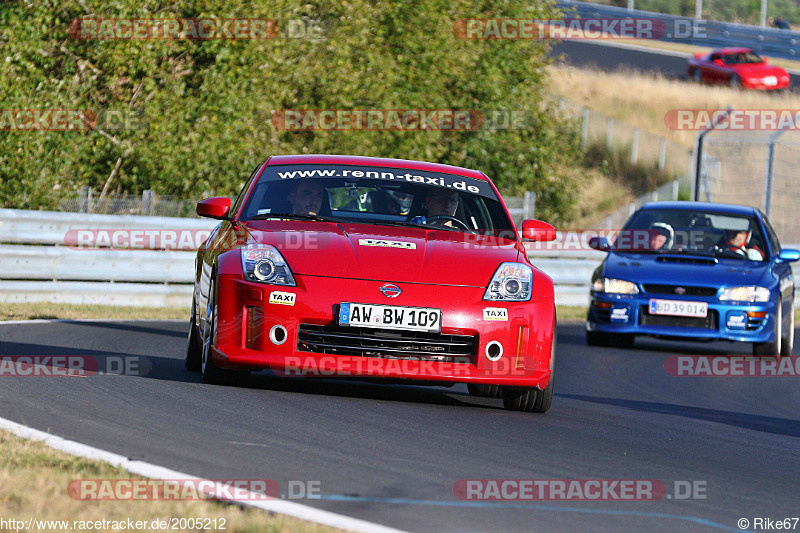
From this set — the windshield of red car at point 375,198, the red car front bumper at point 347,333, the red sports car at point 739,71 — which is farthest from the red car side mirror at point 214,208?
the red sports car at point 739,71

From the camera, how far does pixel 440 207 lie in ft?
28.1

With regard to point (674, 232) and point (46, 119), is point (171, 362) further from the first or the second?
point (46, 119)

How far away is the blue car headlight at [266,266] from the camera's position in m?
7.34

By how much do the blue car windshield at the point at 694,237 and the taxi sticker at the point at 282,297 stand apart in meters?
7.73

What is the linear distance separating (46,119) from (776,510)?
17412mm

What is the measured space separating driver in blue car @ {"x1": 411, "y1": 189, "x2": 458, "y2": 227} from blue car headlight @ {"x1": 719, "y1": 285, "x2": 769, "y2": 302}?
18.2 feet

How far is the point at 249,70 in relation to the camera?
73.6 feet

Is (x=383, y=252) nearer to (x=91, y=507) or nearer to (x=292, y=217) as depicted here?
(x=292, y=217)

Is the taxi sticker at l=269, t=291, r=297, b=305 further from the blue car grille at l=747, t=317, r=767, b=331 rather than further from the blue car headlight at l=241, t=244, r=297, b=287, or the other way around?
the blue car grille at l=747, t=317, r=767, b=331

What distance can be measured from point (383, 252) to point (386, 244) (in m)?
0.13

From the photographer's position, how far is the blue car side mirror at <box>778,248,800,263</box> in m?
13.8

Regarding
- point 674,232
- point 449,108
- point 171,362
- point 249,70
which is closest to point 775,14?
point 449,108

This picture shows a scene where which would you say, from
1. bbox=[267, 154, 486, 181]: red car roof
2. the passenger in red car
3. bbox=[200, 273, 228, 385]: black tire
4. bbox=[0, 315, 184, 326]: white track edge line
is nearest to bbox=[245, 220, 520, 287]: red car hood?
the passenger in red car

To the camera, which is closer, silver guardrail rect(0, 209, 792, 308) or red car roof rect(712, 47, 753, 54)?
silver guardrail rect(0, 209, 792, 308)
